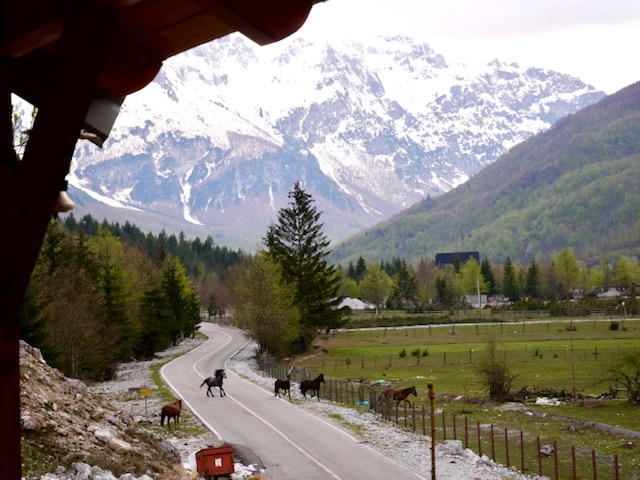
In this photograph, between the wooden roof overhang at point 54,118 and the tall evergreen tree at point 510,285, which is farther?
the tall evergreen tree at point 510,285

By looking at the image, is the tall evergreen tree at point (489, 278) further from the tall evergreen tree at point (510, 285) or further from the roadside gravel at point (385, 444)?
the roadside gravel at point (385, 444)

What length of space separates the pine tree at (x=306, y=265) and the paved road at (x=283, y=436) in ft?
104

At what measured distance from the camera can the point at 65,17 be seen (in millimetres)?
2791

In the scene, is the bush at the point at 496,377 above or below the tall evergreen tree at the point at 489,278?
below

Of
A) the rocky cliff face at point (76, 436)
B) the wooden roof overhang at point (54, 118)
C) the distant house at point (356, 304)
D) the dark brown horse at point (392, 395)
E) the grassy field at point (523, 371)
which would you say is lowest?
the grassy field at point (523, 371)

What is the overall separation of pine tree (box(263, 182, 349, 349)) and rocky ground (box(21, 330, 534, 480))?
45.7m

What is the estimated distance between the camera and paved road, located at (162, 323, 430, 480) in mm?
23141

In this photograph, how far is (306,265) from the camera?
8088cm

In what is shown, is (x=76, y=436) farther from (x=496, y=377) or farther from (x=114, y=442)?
(x=496, y=377)

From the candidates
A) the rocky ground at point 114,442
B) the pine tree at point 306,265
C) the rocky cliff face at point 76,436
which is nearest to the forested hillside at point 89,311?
the rocky cliff face at point 76,436

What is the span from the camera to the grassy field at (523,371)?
93.8ft

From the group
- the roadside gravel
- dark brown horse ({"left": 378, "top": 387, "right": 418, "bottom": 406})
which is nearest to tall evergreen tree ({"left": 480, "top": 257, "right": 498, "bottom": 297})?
the roadside gravel

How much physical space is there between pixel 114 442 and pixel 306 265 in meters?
63.9

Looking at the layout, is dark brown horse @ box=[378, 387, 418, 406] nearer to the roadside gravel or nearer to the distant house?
the roadside gravel
